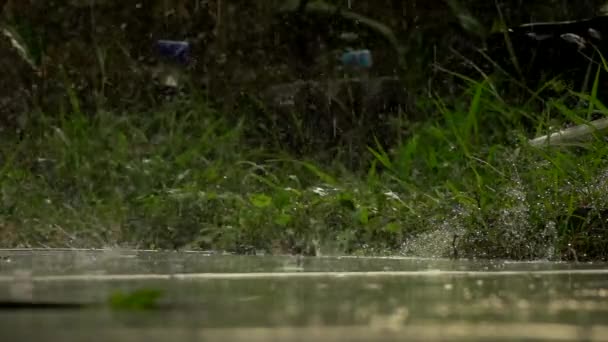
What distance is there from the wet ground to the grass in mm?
722

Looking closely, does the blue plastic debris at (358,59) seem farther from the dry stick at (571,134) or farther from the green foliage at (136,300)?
the green foliage at (136,300)

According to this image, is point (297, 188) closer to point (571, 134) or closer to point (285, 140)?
point (571, 134)

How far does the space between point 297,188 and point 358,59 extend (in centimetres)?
298

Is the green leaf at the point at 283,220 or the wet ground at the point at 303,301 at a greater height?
the wet ground at the point at 303,301

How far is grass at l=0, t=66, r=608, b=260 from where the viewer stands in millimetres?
7082

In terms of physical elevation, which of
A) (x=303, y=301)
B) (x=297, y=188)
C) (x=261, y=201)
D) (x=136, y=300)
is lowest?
(x=297, y=188)

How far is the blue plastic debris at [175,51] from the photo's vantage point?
12.1 metres

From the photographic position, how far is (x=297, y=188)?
906cm

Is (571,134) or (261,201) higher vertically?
(571,134)

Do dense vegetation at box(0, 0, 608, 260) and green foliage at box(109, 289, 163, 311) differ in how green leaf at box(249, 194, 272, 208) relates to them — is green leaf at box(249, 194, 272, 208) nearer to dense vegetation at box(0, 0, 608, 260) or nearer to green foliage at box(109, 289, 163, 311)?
dense vegetation at box(0, 0, 608, 260)

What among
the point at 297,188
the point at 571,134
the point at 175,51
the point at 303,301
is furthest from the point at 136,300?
the point at 175,51

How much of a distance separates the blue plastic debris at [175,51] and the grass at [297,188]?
1.03 m

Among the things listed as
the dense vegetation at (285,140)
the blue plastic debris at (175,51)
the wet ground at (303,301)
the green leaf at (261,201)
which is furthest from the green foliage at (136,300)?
the blue plastic debris at (175,51)

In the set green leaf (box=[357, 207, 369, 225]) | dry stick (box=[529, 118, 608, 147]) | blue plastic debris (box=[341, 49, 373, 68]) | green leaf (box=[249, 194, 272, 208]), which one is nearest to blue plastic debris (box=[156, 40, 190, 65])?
blue plastic debris (box=[341, 49, 373, 68])
